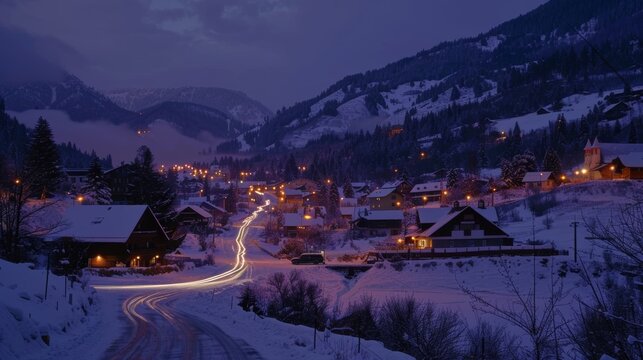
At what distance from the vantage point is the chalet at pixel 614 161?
267 feet

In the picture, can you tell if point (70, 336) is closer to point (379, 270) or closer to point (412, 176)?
point (379, 270)

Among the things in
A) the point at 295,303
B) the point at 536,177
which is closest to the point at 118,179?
the point at 295,303

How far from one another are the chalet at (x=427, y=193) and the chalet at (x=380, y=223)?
23513 millimetres

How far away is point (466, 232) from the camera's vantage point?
61469 mm

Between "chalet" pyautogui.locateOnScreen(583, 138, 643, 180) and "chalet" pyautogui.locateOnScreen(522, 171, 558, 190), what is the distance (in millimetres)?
6665

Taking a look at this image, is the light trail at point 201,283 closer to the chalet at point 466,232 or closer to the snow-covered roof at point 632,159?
the chalet at point 466,232

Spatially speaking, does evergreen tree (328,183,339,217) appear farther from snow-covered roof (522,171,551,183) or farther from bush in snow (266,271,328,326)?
bush in snow (266,271,328,326)

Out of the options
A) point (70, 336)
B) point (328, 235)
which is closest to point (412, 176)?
point (328, 235)

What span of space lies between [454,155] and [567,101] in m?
47.2

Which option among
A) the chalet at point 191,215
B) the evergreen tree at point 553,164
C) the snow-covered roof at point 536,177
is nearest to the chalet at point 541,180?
the snow-covered roof at point 536,177

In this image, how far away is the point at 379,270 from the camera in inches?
2032

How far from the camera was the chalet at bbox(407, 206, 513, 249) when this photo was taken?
199ft

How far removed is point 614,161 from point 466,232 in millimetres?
39320

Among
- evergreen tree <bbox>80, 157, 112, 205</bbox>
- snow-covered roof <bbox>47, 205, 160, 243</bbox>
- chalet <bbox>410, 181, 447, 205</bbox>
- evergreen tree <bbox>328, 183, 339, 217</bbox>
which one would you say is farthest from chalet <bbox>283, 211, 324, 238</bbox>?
snow-covered roof <bbox>47, 205, 160, 243</bbox>
